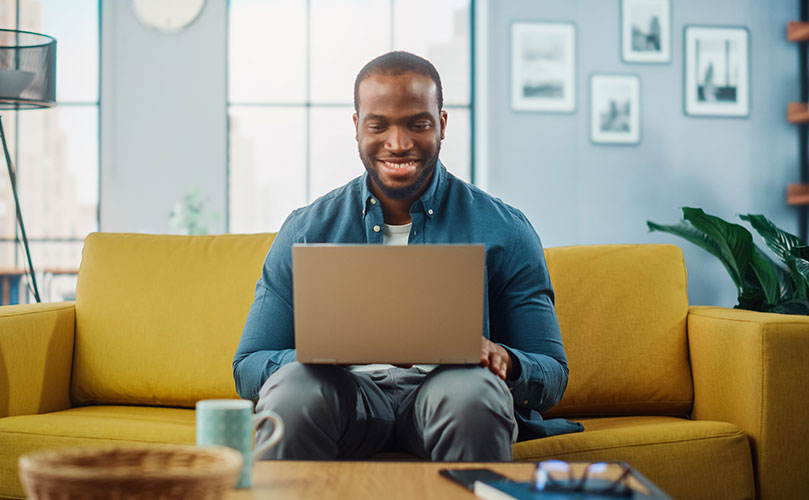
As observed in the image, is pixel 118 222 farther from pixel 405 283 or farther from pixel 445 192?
pixel 405 283

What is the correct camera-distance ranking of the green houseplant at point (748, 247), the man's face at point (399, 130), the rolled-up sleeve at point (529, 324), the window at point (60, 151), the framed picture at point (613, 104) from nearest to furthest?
the rolled-up sleeve at point (529, 324) < the man's face at point (399, 130) < the green houseplant at point (748, 247) < the framed picture at point (613, 104) < the window at point (60, 151)

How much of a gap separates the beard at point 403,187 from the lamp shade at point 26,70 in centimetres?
172

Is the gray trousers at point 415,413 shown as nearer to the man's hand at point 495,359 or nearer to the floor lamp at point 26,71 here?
the man's hand at point 495,359

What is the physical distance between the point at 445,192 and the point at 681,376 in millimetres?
791

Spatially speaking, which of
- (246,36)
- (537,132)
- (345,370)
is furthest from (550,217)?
(345,370)

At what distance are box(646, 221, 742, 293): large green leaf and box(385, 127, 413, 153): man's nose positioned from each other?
2418 millimetres

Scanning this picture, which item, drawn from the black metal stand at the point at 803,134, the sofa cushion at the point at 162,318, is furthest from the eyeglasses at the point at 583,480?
the black metal stand at the point at 803,134

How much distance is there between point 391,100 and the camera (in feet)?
5.28

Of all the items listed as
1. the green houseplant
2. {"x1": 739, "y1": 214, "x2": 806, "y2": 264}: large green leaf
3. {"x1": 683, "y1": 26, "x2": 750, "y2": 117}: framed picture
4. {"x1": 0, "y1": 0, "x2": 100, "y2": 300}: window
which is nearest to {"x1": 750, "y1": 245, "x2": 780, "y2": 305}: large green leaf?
the green houseplant

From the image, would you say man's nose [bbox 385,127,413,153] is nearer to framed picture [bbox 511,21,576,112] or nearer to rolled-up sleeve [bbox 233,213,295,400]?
rolled-up sleeve [bbox 233,213,295,400]

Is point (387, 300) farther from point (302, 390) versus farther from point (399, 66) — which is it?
point (399, 66)

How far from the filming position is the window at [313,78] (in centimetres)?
484

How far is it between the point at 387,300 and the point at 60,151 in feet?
14.2

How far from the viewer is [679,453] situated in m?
1.65
